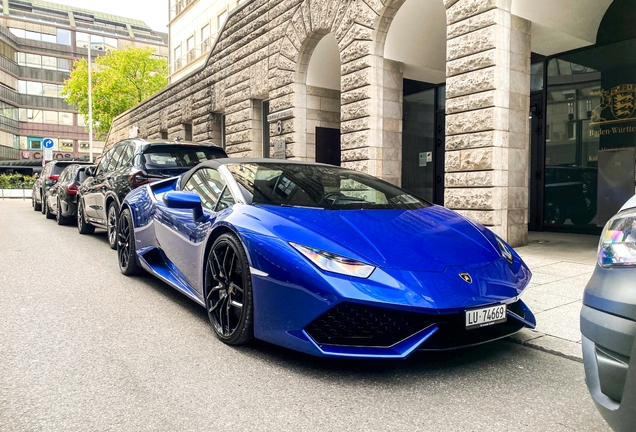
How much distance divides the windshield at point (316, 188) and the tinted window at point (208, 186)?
15 cm

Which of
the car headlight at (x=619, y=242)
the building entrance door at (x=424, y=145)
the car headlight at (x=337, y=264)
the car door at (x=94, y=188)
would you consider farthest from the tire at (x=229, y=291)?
the building entrance door at (x=424, y=145)

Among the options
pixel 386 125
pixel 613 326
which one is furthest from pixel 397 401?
pixel 386 125

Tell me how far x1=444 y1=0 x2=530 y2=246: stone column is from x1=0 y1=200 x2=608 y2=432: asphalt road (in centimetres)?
502

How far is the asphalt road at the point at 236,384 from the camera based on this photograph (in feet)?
8.43

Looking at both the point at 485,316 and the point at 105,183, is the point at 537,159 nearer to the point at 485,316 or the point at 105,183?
the point at 105,183

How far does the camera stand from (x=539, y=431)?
2.48m

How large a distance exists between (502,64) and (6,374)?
770cm

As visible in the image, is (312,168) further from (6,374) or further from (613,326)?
(613,326)

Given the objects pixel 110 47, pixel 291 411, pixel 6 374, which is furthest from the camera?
pixel 110 47

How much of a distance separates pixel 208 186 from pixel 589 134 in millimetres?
8345

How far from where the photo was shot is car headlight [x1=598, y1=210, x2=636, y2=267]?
6.14 feet

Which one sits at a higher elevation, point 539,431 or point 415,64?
point 415,64

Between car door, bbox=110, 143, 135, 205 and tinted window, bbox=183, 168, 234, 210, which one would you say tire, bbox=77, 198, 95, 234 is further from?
tinted window, bbox=183, 168, 234, 210

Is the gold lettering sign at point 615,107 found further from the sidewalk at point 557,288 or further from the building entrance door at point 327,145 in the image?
the building entrance door at point 327,145
